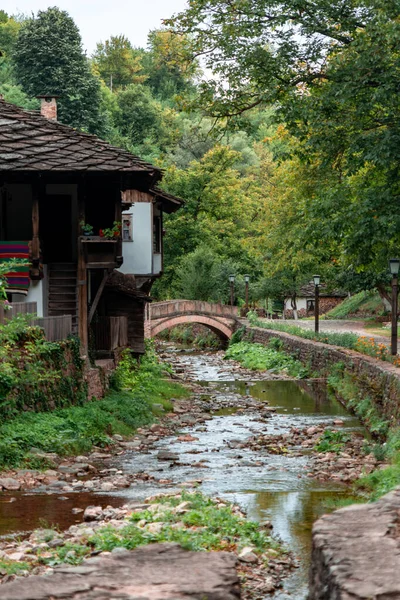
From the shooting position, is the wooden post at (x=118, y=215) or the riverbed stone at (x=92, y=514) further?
the wooden post at (x=118, y=215)

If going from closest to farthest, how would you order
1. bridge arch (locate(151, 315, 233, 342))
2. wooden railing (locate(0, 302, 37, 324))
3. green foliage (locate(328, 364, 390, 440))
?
wooden railing (locate(0, 302, 37, 324)) < green foliage (locate(328, 364, 390, 440)) < bridge arch (locate(151, 315, 233, 342))

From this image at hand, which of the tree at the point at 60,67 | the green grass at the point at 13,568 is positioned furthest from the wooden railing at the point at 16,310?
the tree at the point at 60,67

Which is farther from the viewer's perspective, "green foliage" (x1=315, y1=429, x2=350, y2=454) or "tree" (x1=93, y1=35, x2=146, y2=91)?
"tree" (x1=93, y1=35, x2=146, y2=91)

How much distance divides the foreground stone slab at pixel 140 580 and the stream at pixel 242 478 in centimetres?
180

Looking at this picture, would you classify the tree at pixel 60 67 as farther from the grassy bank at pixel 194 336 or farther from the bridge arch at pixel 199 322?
the bridge arch at pixel 199 322

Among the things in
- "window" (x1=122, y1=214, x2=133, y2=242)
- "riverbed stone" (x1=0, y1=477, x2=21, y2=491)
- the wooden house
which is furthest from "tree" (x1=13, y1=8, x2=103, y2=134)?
"riverbed stone" (x1=0, y1=477, x2=21, y2=491)

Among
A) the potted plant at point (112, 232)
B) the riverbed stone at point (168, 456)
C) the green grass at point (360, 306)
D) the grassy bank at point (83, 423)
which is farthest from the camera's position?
the green grass at point (360, 306)

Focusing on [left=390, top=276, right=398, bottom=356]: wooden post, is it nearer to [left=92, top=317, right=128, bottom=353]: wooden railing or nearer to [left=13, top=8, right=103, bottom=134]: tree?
[left=92, top=317, right=128, bottom=353]: wooden railing

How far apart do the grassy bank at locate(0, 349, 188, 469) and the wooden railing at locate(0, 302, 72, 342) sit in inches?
66.9

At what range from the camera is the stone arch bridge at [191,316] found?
150ft

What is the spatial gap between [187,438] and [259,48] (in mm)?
10113

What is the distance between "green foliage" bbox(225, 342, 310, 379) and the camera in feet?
115

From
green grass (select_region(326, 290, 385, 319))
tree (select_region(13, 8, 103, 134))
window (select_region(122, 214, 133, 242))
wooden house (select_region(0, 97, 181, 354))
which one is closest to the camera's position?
wooden house (select_region(0, 97, 181, 354))

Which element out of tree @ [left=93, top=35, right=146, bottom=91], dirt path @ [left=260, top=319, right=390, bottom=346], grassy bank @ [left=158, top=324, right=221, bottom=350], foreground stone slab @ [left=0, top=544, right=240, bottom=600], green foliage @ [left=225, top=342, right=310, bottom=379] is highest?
tree @ [left=93, top=35, right=146, bottom=91]
